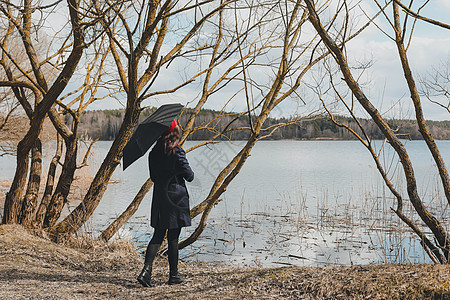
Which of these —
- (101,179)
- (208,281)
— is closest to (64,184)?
(101,179)

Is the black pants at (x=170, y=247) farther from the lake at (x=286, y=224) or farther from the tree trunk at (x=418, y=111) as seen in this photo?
the tree trunk at (x=418, y=111)

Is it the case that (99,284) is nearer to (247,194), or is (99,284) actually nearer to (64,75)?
(64,75)

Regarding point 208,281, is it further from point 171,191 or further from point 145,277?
point 171,191

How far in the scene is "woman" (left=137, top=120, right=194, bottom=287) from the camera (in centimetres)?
420

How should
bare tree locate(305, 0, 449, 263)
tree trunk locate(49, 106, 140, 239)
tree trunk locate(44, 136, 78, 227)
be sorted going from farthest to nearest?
tree trunk locate(44, 136, 78, 227) → tree trunk locate(49, 106, 140, 239) → bare tree locate(305, 0, 449, 263)

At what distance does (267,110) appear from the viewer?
20.8 ft

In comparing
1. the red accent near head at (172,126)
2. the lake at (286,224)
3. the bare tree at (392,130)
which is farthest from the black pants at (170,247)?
the bare tree at (392,130)

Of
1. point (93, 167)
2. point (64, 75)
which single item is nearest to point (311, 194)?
point (93, 167)

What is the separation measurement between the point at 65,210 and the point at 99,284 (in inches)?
313

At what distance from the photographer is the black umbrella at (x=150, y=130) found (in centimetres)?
425

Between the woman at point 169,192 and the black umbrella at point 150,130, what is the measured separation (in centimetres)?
7

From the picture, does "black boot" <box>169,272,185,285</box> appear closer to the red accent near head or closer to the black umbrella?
the black umbrella

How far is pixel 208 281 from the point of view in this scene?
4305mm

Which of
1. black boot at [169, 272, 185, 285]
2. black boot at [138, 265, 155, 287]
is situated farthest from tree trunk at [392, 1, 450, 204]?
black boot at [138, 265, 155, 287]
